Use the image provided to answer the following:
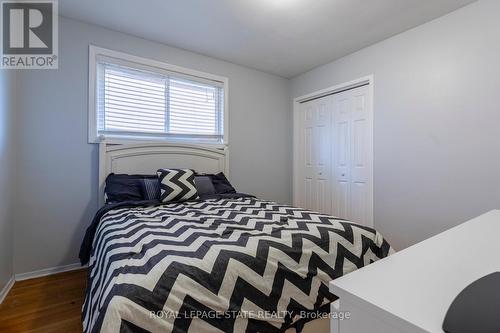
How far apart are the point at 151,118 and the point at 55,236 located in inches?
59.5

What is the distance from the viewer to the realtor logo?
2.06 meters

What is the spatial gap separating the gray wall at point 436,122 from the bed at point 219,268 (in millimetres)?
1292

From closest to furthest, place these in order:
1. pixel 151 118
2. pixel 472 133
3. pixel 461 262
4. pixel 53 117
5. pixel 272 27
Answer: pixel 461 262 → pixel 472 133 → pixel 53 117 → pixel 272 27 → pixel 151 118

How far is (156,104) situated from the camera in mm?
2949

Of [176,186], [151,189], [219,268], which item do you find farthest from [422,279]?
[151,189]

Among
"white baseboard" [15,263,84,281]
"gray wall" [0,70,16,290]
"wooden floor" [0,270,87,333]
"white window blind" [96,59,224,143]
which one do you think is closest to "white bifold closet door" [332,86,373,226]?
"white window blind" [96,59,224,143]

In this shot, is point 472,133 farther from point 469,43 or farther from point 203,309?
point 203,309

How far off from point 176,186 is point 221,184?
0.65m

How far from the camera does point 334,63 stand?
11.1 ft

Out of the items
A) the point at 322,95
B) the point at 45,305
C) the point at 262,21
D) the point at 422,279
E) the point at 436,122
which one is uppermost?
the point at 262,21

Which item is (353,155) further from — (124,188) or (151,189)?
(124,188)

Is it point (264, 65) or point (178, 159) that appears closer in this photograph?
point (178, 159)

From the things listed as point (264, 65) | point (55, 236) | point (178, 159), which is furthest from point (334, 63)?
point (55, 236)

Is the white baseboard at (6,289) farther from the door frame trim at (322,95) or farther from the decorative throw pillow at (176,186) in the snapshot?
the door frame trim at (322,95)
